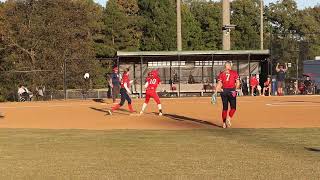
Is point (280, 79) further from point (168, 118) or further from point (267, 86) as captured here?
point (168, 118)

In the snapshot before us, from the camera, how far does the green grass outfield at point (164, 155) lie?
8578 mm

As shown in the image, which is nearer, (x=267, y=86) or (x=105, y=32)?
(x=267, y=86)

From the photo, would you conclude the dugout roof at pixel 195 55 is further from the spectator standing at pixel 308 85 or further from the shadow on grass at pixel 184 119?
the shadow on grass at pixel 184 119

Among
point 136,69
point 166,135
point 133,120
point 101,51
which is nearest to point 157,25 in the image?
point 101,51

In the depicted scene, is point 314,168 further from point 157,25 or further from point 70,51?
point 157,25

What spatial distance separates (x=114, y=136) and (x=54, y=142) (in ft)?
6.18

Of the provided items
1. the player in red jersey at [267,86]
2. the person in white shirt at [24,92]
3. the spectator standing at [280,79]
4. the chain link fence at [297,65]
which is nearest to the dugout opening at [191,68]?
the spectator standing at [280,79]

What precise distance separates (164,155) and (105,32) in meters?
56.8

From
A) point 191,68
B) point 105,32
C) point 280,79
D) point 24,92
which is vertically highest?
point 105,32

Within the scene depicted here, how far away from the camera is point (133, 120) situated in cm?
2045

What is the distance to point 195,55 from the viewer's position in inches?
1431

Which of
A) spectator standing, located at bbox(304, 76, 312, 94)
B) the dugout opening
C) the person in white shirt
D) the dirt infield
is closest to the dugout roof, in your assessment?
the dugout opening

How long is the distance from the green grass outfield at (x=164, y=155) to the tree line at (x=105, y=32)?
24263mm

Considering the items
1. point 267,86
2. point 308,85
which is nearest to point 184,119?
point 267,86
